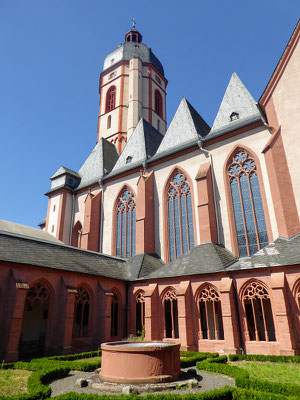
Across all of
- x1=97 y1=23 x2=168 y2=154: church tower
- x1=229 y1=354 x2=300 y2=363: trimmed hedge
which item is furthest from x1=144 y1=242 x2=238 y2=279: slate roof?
x1=97 y1=23 x2=168 y2=154: church tower

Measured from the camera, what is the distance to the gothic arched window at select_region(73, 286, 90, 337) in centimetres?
1845

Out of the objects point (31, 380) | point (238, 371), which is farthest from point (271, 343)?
point (31, 380)

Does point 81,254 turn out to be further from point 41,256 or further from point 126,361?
point 126,361

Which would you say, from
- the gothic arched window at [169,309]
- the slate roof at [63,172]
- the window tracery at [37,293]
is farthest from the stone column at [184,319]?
Result: the slate roof at [63,172]

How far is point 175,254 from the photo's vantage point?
24.0 m

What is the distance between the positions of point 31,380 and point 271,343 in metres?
11.5

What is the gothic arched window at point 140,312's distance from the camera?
20216 mm

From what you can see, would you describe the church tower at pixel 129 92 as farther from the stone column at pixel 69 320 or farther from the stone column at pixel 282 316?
the stone column at pixel 282 316

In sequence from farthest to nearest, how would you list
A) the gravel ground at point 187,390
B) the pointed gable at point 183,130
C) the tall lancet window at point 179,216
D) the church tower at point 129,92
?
1. the church tower at point 129,92
2. the pointed gable at point 183,130
3. the tall lancet window at point 179,216
4. the gravel ground at point 187,390

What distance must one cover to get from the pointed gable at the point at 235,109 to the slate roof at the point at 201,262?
998cm

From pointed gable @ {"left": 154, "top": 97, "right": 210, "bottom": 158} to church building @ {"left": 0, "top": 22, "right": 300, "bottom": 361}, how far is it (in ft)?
0.53

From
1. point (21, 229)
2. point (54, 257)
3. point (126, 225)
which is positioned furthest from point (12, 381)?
point (126, 225)

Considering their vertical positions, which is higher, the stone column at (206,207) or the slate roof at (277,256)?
the stone column at (206,207)

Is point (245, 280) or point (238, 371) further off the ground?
point (245, 280)
